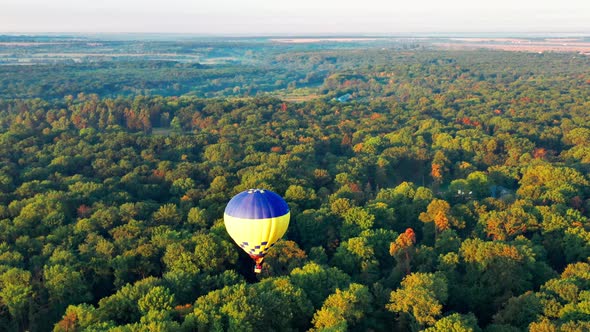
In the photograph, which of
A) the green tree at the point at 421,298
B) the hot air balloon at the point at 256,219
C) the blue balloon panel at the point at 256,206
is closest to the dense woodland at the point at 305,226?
the green tree at the point at 421,298

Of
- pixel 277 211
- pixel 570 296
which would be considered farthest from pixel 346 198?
pixel 570 296

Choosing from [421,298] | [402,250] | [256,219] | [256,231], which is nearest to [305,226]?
[402,250]

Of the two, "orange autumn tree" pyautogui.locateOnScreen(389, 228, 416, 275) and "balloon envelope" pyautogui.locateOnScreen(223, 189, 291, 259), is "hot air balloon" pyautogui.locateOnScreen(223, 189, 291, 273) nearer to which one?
"balloon envelope" pyautogui.locateOnScreen(223, 189, 291, 259)

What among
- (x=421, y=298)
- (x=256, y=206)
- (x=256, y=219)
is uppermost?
(x=256, y=206)

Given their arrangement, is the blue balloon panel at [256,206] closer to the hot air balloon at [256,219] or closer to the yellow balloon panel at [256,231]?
the hot air balloon at [256,219]

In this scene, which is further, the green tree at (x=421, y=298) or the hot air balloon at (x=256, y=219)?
the hot air balloon at (x=256, y=219)

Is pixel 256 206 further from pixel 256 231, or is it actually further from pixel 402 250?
pixel 402 250
